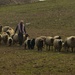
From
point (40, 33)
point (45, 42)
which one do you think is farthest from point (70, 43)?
point (40, 33)

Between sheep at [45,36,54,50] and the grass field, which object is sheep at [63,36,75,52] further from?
sheep at [45,36,54,50]

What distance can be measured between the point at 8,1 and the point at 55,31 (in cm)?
2489

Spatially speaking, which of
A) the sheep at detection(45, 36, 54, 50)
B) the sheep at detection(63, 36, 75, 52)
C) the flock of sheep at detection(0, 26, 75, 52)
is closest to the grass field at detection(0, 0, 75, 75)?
the flock of sheep at detection(0, 26, 75, 52)

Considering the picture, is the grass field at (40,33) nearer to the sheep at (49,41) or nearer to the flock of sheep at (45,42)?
the flock of sheep at (45,42)

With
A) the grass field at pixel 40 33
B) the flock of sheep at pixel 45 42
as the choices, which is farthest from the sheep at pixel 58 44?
the grass field at pixel 40 33

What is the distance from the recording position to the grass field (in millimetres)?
Answer: 16616

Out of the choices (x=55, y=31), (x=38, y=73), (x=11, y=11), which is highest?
(x=11, y=11)

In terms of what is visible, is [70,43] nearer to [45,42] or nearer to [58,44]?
[58,44]

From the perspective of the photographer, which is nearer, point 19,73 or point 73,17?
point 19,73

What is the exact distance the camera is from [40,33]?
3130 cm

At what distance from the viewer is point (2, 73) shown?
16.1 m

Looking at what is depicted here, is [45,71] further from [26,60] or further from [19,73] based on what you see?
[26,60]

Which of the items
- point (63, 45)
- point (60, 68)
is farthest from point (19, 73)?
point (63, 45)

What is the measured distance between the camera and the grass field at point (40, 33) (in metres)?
16.6
